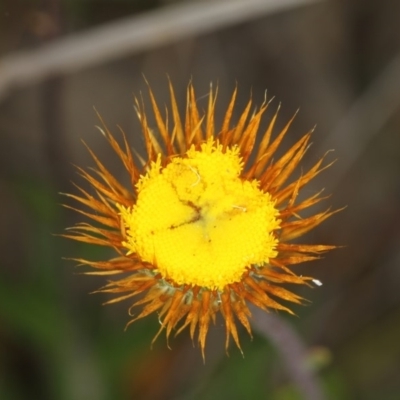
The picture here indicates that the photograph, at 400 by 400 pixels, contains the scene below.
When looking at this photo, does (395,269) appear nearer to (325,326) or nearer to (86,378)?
(325,326)

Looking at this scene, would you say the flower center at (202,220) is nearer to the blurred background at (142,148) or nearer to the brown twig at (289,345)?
the brown twig at (289,345)

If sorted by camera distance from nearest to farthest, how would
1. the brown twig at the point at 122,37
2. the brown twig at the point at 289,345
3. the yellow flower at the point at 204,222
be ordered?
1. the yellow flower at the point at 204,222
2. the brown twig at the point at 289,345
3. the brown twig at the point at 122,37

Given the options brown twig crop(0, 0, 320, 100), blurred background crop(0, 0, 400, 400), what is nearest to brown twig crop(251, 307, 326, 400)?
blurred background crop(0, 0, 400, 400)

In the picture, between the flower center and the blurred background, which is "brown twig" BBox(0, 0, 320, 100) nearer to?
the blurred background

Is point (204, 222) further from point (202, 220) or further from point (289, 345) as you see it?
point (289, 345)

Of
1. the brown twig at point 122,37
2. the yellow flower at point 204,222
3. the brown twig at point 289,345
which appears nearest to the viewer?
the yellow flower at point 204,222

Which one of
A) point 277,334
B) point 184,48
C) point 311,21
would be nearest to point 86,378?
point 277,334

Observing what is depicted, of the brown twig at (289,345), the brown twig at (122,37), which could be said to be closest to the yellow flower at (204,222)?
the brown twig at (289,345)
